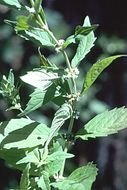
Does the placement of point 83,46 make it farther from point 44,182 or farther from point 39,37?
point 44,182

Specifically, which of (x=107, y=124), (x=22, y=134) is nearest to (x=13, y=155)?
(x=22, y=134)

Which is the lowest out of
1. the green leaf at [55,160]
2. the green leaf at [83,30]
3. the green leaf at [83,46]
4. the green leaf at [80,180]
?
the green leaf at [80,180]

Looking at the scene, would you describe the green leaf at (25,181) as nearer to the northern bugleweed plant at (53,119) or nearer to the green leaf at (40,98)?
the northern bugleweed plant at (53,119)

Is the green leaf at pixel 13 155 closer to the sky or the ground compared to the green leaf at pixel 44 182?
closer to the sky

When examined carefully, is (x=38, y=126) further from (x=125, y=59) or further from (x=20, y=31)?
(x=125, y=59)

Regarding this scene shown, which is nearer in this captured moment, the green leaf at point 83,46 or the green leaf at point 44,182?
the green leaf at point 44,182

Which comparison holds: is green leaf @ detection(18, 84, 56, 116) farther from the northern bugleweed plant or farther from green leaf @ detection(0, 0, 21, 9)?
green leaf @ detection(0, 0, 21, 9)

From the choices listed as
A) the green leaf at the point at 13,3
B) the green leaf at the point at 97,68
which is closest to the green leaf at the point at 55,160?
the green leaf at the point at 97,68

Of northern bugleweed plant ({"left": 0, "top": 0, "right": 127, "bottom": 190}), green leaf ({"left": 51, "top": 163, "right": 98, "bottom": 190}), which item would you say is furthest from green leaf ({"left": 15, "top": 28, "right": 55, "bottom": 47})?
green leaf ({"left": 51, "top": 163, "right": 98, "bottom": 190})
